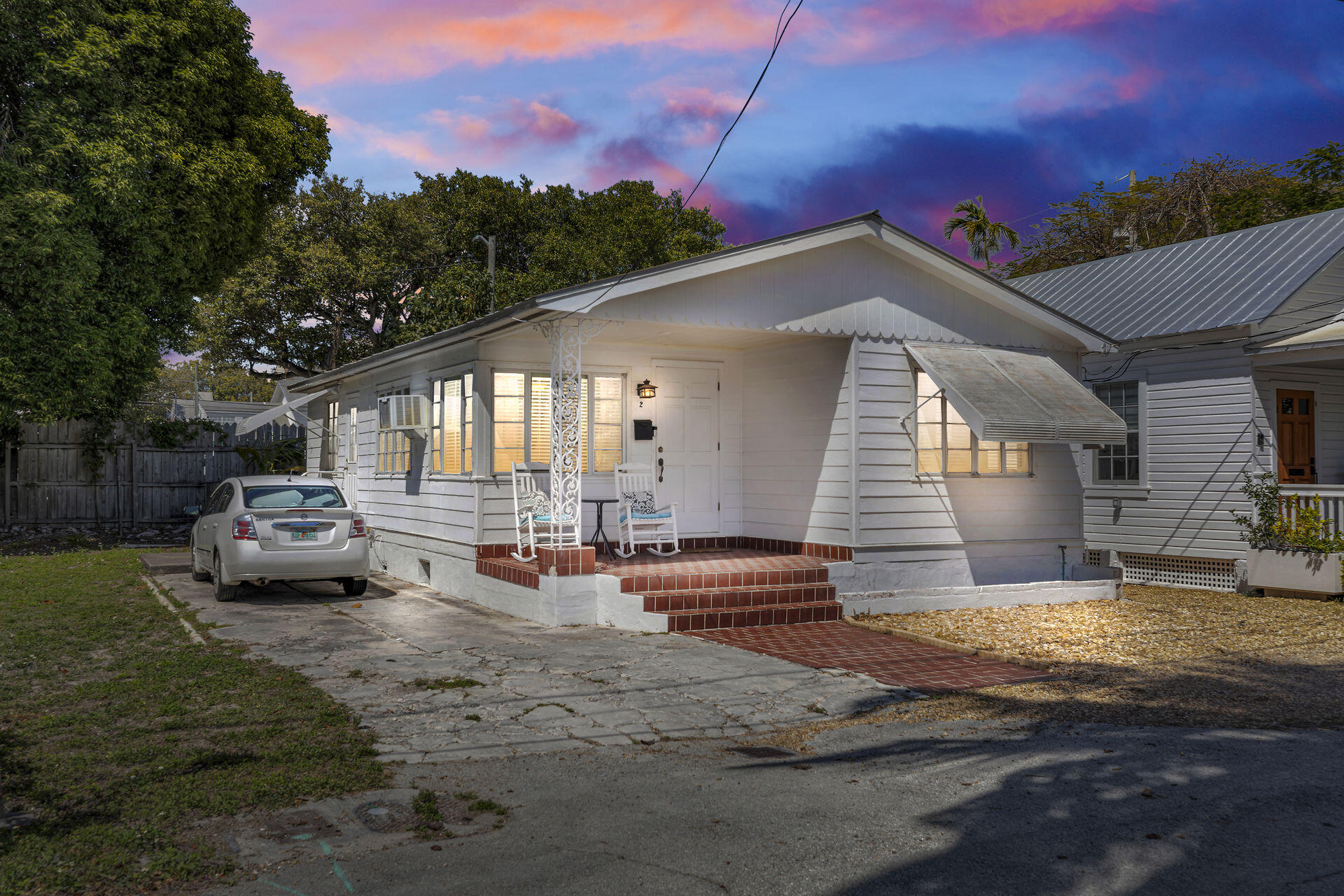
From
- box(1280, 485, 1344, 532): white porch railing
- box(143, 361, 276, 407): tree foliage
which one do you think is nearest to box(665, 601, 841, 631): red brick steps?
box(1280, 485, 1344, 532): white porch railing

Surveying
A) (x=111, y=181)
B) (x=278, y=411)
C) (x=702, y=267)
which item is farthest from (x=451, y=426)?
(x=278, y=411)

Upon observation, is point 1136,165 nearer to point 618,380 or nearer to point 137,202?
point 618,380

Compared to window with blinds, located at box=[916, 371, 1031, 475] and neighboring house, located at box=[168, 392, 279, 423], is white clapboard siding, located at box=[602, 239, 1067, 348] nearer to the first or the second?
window with blinds, located at box=[916, 371, 1031, 475]

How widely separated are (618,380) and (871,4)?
5230 millimetres

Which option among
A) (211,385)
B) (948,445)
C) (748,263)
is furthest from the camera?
(211,385)

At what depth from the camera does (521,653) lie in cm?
784

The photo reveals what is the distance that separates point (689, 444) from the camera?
40.3 feet

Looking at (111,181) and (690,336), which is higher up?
(111,181)

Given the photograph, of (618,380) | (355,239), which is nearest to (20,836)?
(618,380)

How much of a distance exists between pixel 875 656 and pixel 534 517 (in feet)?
13.5

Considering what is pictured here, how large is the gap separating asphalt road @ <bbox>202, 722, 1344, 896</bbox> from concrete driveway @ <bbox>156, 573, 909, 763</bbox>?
0.42 metres

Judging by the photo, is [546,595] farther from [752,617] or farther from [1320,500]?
[1320,500]

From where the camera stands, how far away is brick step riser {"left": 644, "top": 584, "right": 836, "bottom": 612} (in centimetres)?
920

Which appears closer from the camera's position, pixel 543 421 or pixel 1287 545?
pixel 543 421
